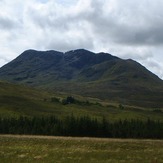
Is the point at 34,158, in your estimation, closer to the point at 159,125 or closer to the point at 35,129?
the point at 35,129

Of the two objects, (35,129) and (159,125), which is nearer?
(35,129)

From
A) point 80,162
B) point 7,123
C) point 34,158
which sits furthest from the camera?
point 7,123

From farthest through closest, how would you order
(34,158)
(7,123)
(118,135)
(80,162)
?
1. (7,123)
2. (118,135)
3. (34,158)
4. (80,162)

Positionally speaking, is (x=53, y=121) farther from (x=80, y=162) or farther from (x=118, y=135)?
(x=80, y=162)

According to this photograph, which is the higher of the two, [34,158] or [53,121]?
[53,121]

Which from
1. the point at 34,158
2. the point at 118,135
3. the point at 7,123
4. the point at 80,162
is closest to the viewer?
the point at 80,162

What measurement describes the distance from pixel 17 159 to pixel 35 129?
230ft

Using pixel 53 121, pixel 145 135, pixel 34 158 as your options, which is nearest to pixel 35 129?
pixel 53 121

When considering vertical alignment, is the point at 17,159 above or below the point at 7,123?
below

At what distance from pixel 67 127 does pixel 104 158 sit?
67.8 m

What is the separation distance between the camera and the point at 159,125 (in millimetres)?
111688

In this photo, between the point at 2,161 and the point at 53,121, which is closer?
the point at 2,161

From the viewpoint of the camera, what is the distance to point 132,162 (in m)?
34.2

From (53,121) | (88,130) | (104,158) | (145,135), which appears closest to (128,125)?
(145,135)
